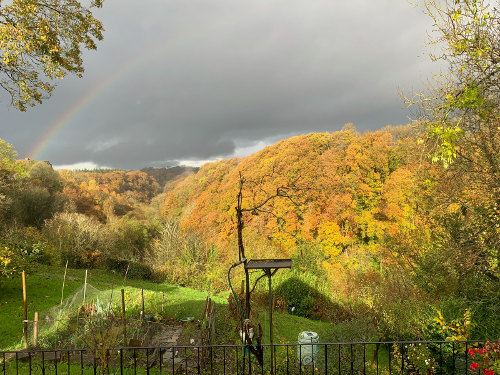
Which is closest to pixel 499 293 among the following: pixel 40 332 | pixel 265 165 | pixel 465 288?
pixel 465 288

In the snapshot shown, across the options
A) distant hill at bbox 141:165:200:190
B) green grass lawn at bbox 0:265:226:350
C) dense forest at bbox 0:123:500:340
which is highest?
distant hill at bbox 141:165:200:190

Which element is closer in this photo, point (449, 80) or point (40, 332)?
point (449, 80)

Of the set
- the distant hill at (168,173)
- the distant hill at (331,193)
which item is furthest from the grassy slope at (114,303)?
the distant hill at (168,173)

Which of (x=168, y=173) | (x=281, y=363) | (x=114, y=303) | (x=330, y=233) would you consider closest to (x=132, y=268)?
(x=114, y=303)

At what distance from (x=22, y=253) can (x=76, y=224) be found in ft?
43.3

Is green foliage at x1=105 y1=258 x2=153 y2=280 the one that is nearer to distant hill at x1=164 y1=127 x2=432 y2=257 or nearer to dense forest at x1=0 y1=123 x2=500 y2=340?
dense forest at x1=0 y1=123 x2=500 y2=340

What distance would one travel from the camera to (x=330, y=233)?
21.5 metres

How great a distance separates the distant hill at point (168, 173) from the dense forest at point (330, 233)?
542 inches

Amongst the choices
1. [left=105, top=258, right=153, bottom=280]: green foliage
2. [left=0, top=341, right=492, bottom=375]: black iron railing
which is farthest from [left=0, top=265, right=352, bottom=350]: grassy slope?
[left=105, top=258, right=153, bottom=280]: green foliage

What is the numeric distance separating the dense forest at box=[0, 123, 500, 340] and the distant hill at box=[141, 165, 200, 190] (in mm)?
13762

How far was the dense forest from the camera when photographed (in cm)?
779

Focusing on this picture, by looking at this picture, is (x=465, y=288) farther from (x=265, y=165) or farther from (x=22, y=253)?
(x=265, y=165)

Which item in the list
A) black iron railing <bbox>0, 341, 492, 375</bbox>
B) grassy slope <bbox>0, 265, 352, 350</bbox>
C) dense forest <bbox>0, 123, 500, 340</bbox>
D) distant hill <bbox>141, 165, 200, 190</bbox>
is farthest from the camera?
distant hill <bbox>141, 165, 200, 190</bbox>

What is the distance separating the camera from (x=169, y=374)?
22.9ft
